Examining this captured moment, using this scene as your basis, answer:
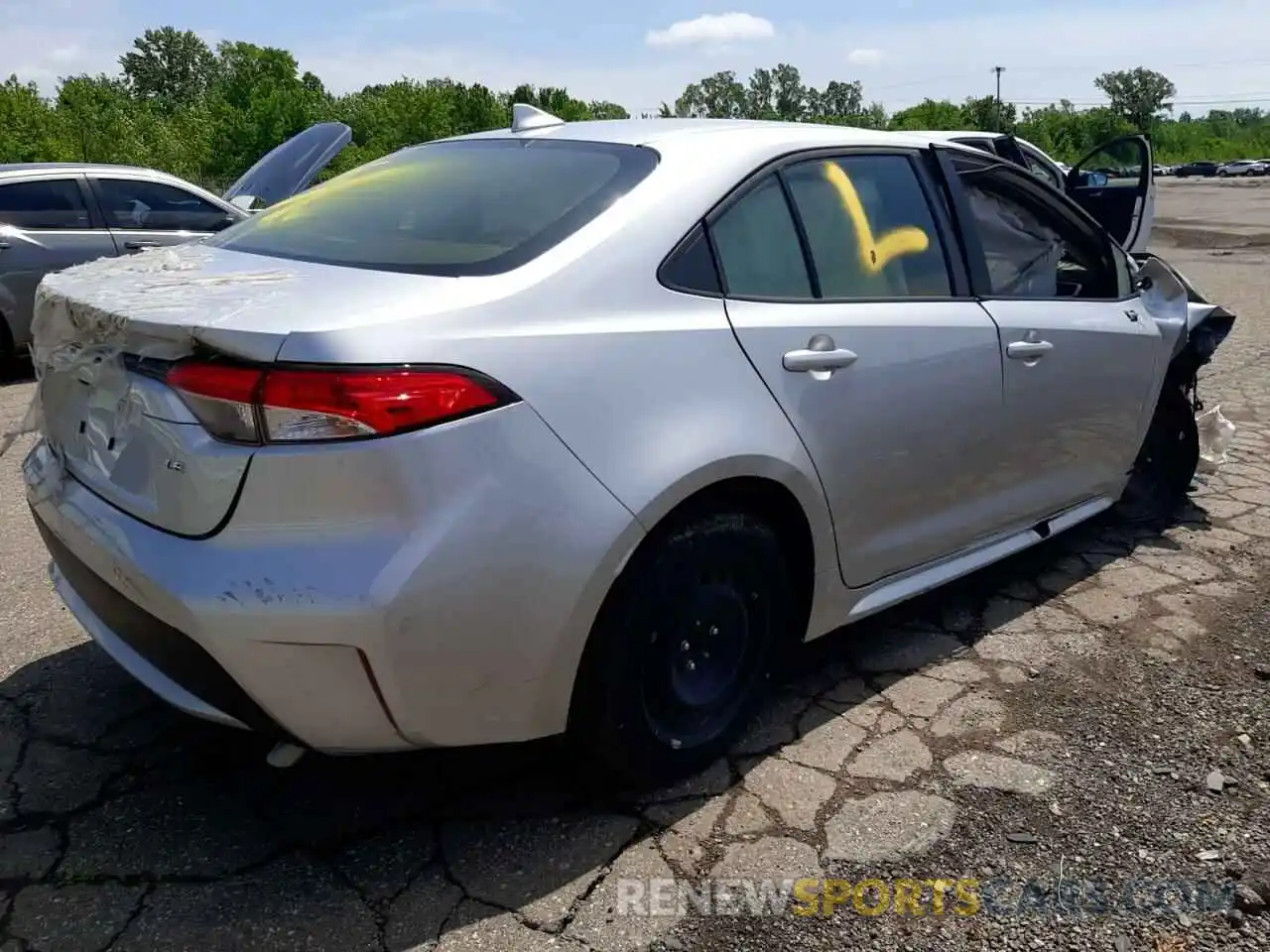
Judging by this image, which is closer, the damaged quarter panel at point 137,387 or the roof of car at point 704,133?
the damaged quarter panel at point 137,387

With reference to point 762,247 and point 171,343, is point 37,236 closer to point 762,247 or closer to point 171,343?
point 171,343

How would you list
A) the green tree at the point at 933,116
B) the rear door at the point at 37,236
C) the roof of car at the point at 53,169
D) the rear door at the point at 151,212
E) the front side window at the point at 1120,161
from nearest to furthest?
the front side window at the point at 1120,161 < the rear door at the point at 37,236 < the roof of car at the point at 53,169 < the rear door at the point at 151,212 < the green tree at the point at 933,116

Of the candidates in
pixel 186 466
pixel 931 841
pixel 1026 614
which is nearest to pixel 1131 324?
pixel 1026 614

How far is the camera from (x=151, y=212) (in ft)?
27.3

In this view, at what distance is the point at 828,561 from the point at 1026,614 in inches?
48.2

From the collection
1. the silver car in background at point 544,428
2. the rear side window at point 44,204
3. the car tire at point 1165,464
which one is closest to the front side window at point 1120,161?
the car tire at point 1165,464

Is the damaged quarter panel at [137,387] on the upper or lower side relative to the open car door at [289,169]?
lower

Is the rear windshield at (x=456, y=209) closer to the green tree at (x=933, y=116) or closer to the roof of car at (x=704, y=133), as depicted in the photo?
the roof of car at (x=704, y=133)

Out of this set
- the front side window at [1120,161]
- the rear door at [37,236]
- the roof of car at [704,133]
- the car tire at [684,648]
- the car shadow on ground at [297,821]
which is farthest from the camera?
the rear door at [37,236]

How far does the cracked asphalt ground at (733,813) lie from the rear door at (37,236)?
5.00 m

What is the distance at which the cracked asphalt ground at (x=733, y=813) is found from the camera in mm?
2160

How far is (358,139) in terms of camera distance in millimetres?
33344

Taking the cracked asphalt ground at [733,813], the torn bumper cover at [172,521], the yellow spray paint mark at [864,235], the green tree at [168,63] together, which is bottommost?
the cracked asphalt ground at [733,813]

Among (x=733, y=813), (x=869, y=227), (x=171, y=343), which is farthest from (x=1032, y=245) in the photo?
(x=171, y=343)
